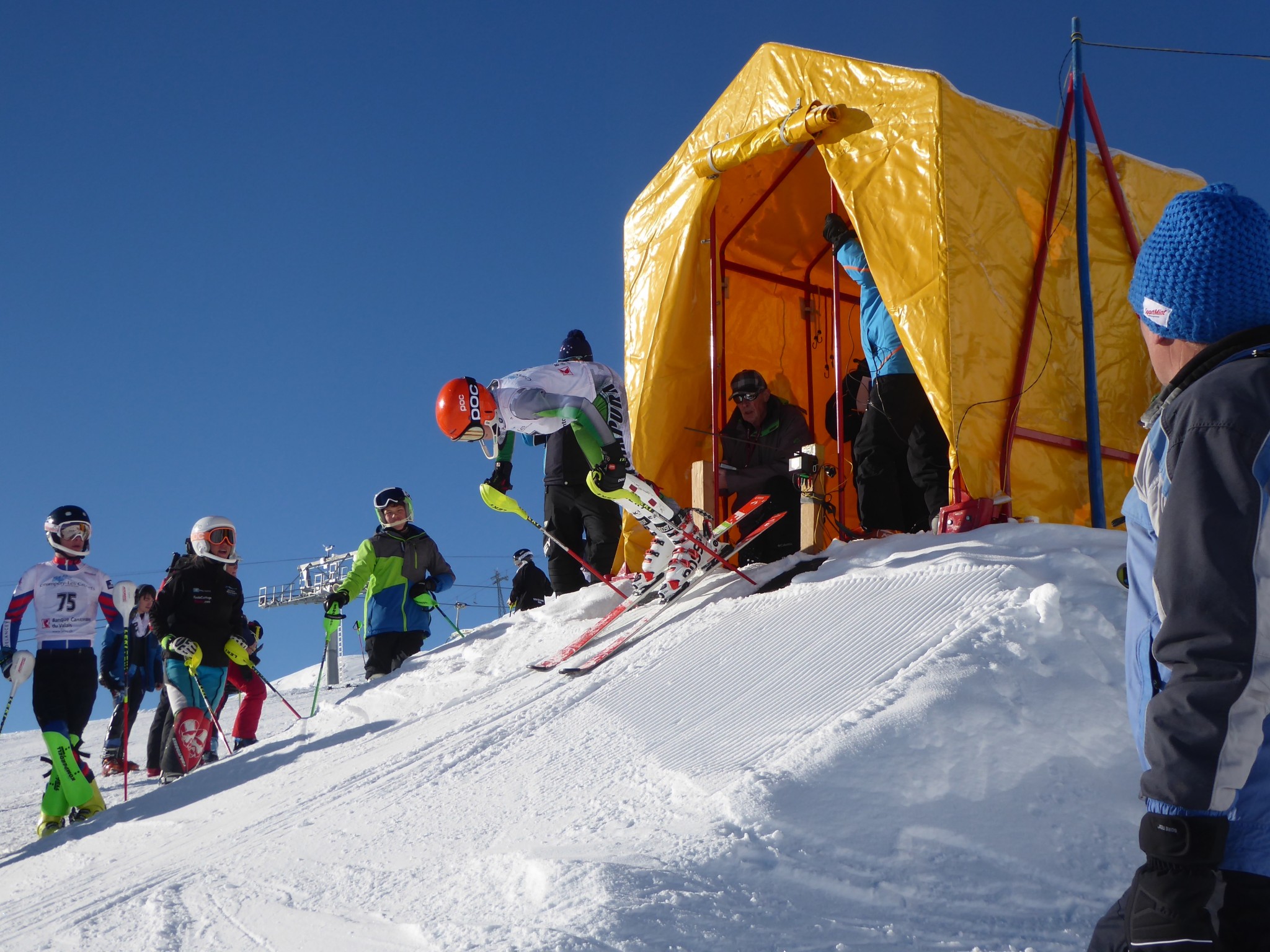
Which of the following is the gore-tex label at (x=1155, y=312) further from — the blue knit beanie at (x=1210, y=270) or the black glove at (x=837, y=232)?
the black glove at (x=837, y=232)

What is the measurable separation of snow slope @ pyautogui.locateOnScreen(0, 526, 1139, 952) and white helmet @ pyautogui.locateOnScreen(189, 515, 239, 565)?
181cm

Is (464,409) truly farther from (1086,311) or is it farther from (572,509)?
(1086,311)

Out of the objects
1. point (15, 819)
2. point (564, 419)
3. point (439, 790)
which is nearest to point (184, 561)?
point (15, 819)

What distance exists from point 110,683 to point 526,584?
3368 millimetres

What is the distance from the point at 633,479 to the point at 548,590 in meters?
3.94

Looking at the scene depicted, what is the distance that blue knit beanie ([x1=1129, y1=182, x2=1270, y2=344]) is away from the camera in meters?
1.42

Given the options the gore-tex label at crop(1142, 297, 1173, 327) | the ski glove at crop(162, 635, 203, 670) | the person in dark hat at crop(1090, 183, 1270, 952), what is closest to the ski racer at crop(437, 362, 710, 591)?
the ski glove at crop(162, 635, 203, 670)

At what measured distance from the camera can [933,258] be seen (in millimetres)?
5461

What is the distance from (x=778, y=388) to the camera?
8.30 meters

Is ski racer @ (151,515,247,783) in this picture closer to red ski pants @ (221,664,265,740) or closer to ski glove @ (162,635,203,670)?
ski glove @ (162,635,203,670)

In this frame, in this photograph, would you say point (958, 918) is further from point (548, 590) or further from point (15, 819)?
point (548, 590)

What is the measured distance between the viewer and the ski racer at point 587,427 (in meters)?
5.79

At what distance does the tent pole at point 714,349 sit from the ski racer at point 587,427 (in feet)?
3.68

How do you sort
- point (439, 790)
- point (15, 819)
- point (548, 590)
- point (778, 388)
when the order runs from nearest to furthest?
point (439, 790)
point (15, 819)
point (778, 388)
point (548, 590)
